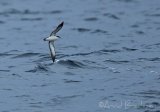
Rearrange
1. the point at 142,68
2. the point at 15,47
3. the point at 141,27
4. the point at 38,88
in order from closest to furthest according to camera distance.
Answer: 1. the point at 38,88
2. the point at 142,68
3. the point at 15,47
4. the point at 141,27

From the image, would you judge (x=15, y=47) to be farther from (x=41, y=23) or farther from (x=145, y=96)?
(x=145, y=96)

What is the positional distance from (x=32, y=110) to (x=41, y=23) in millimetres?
13603

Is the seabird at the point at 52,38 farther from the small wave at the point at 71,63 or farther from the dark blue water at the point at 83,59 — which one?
the small wave at the point at 71,63

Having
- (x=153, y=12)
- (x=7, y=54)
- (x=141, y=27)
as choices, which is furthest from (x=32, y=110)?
(x=153, y=12)

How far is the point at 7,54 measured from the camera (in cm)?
2191

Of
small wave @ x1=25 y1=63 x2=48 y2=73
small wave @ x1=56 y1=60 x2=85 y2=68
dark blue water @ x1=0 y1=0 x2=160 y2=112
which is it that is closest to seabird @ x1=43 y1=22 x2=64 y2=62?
small wave @ x1=25 y1=63 x2=48 y2=73

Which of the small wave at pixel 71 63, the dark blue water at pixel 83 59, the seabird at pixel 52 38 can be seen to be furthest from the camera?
the small wave at pixel 71 63

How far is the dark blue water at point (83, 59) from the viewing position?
625 inches

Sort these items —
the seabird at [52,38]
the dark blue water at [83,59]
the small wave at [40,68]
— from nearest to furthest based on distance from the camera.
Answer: the dark blue water at [83,59], the seabird at [52,38], the small wave at [40,68]

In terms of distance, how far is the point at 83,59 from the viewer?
20.7m

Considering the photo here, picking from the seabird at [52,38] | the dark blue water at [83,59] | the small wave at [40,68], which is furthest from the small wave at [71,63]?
the seabird at [52,38]

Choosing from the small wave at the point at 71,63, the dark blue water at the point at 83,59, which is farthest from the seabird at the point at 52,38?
the small wave at the point at 71,63

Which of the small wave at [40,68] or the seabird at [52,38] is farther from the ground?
the seabird at [52,38]

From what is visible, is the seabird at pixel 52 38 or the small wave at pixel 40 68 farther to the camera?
the small wave at pixel 40 68
